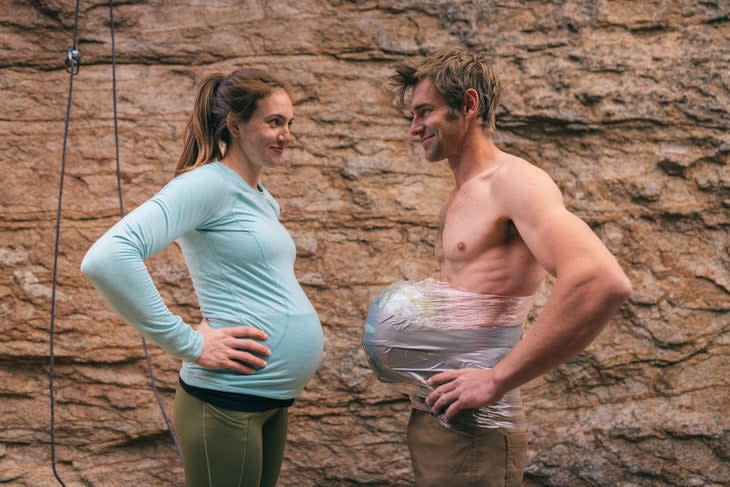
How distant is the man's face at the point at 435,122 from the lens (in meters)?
2.47

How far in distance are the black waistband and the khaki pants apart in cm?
42

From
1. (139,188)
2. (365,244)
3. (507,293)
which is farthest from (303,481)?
(507,293)

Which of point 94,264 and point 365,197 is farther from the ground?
point 94,264

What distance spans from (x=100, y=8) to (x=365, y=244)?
5.21 ft

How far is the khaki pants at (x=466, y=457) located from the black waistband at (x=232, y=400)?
0.42 metres

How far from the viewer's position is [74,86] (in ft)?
13.9

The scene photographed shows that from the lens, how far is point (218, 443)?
8.00 ft

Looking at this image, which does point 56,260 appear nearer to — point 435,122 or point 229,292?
point 229,292

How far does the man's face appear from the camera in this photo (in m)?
2.47

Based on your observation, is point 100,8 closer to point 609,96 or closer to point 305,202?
point 305,202

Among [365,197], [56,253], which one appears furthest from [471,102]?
[56,253]

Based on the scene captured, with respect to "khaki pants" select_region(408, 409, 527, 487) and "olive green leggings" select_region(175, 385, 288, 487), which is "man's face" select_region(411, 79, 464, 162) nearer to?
"khaki pants" select_region(408, 409, 527, 487)

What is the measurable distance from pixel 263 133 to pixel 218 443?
82 cm

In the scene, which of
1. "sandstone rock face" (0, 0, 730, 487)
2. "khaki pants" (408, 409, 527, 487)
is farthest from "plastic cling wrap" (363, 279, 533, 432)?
"sandstone rock face" (0, 0, 730, 487)
